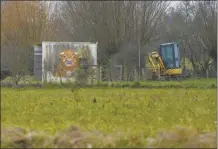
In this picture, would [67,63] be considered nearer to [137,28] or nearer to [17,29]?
[17,29]

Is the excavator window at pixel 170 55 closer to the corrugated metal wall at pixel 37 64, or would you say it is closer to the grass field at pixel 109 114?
the corrugated metal wall at pixel 37 64

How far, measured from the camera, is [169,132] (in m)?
6.19

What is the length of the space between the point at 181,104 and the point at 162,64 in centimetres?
1585

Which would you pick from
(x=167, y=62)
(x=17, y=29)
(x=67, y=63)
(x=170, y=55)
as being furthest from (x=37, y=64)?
(x=170, y=55)

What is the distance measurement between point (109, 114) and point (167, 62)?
1797cm

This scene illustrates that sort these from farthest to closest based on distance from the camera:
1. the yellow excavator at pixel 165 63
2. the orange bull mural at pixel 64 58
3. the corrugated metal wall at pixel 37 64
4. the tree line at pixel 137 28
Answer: the tree line at pixel 137 28, the yellow excavator at pixel 165 63, the corrugated metal wall at pixel 37 64, the orange bull mural at pixel 64 58

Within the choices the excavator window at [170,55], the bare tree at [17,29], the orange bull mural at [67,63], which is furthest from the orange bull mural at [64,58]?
the excavator window at [170,55]

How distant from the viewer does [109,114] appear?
874 centimetres

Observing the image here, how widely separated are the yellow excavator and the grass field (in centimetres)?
1352

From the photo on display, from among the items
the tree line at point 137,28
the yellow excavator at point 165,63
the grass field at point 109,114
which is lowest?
the grass field at point 109,114

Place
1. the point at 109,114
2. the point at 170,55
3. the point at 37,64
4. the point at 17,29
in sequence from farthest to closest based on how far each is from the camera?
the point at 170,55
the point at 37,64
the point at 17,29
the point at 109,114

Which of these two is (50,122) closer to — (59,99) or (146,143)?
(146,143)

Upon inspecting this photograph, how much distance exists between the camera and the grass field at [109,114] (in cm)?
671

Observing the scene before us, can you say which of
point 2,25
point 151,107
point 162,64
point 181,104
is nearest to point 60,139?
point 2,25
